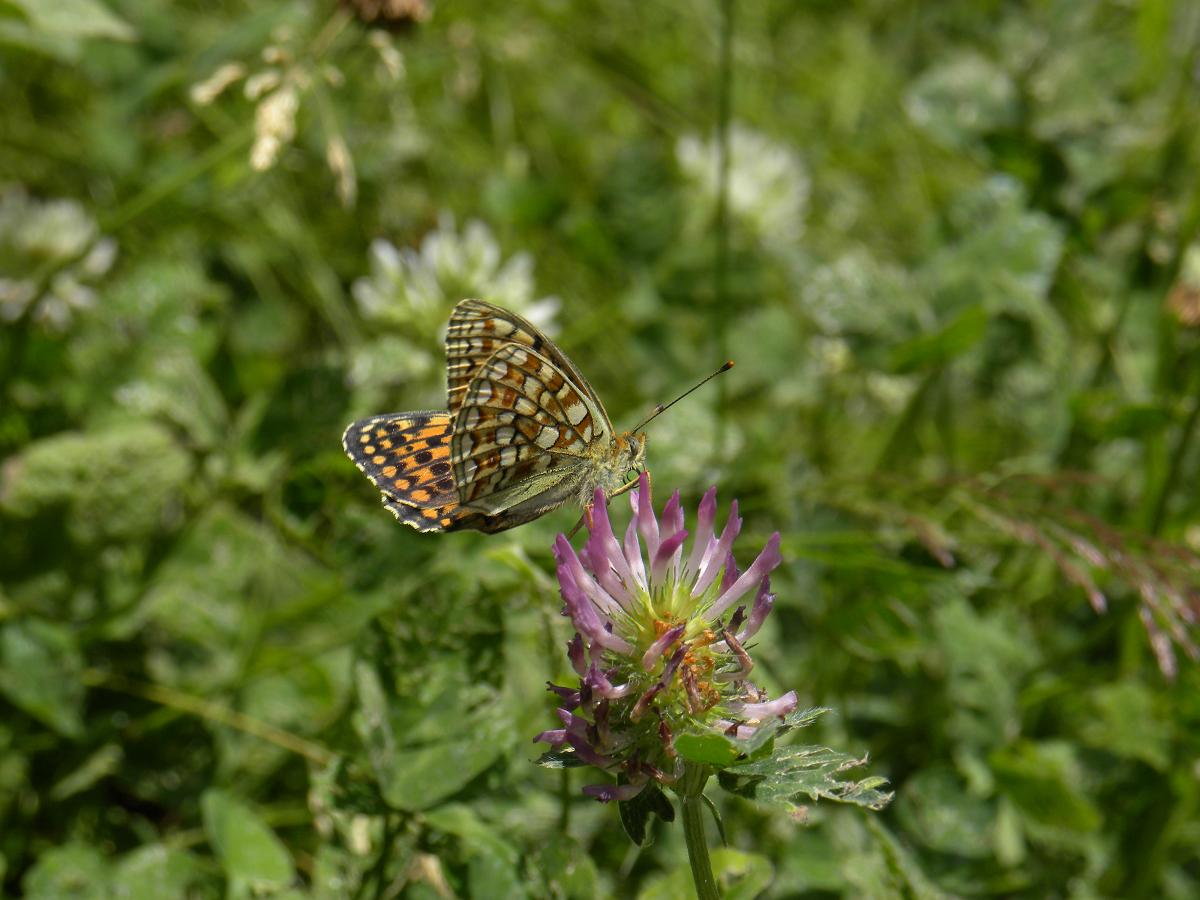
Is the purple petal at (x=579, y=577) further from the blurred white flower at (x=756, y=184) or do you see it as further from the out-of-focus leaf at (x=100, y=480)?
the blurred white flower at (x=756, y=184)

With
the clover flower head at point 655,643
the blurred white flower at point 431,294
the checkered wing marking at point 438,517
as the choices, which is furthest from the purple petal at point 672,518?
the blurred white flower at point 431,294

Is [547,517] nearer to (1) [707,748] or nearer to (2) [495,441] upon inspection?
(2) [495,441]

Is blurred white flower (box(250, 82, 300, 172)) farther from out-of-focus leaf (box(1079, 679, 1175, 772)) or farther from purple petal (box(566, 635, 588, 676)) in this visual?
out-of-focus leaf (box(1079, 679, 1175, 772))

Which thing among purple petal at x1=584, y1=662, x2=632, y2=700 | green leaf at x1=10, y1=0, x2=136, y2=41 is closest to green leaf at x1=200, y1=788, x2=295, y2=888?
purple petal at x1=584, y1=662, x2=632, y2=700

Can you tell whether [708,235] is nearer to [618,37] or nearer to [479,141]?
[479,141]

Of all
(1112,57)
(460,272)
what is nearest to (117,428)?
(460,272)
